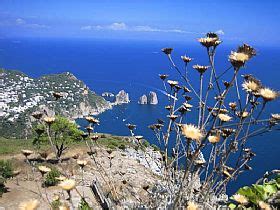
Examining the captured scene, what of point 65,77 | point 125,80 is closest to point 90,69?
point 125,80

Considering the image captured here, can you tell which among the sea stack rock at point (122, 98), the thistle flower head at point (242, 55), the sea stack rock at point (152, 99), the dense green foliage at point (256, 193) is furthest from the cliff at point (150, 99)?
the thistle flower head at point (242, 55)

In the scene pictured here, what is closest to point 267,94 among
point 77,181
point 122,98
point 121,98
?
point 77,181

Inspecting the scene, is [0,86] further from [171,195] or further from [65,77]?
[171,195]

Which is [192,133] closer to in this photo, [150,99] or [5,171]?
[5,171]

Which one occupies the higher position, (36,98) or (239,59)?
(239,59)

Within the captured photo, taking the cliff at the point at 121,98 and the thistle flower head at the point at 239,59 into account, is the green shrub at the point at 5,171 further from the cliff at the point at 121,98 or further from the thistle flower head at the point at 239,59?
the cliff at the point at 121,98

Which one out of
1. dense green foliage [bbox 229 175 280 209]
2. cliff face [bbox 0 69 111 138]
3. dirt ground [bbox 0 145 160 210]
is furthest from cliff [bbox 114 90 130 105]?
dense green foliage [bbox 229 175 280 209]
